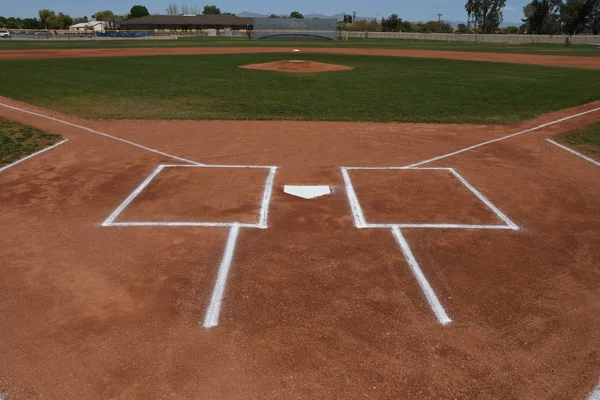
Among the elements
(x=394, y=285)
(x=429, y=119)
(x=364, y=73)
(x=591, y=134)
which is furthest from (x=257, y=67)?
(x=394, y=285)

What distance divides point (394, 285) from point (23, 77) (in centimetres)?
2613

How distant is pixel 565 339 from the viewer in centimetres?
478

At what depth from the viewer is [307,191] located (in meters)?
8.83

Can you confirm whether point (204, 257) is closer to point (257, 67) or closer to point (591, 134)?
point (591, 134)

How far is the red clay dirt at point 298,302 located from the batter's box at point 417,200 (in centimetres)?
28

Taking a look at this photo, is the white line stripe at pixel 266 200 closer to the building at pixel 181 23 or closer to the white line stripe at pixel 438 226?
the white line stripe at pixel 438 226

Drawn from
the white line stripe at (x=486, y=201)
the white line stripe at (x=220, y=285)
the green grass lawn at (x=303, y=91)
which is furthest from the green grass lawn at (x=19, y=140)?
the white line stripe at (x=486, y=201)

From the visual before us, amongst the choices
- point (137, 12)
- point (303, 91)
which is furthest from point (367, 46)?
point (137, 12)

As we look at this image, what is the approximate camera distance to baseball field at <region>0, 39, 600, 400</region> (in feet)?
14.2

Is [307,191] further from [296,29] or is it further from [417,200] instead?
[296,29]

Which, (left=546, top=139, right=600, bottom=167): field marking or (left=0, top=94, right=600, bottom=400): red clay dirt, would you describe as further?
(left=546, top=139, right=600, bottom=167): field marking

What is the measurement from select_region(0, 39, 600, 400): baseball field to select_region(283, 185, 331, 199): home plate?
0.16 meters

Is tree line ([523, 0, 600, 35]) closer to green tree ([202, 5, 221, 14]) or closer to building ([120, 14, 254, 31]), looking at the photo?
Result: building ([120, 14, 254, 31])

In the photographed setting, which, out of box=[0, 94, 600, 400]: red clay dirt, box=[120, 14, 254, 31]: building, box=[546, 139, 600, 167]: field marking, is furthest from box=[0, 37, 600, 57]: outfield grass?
box=[120, 14, 254, 31]: building
